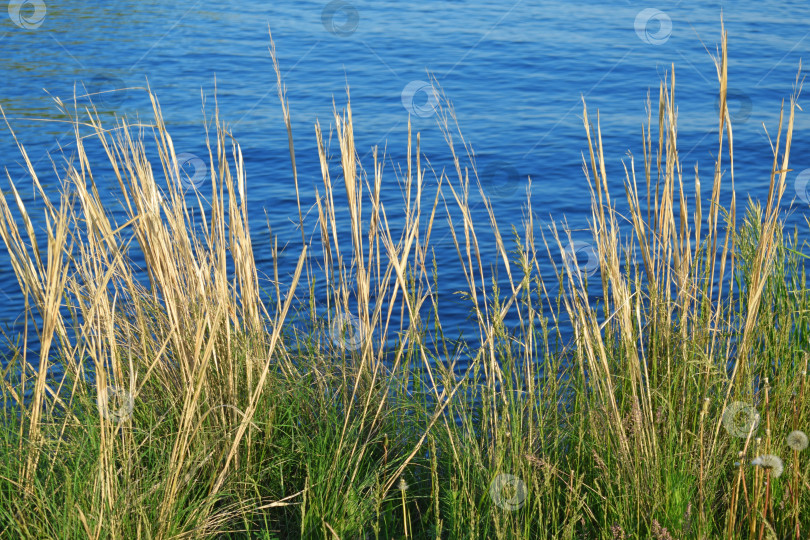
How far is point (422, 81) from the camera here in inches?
466

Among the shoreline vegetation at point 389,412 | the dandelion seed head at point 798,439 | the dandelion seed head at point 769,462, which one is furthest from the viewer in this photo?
the dandelion seed head at point 798,439

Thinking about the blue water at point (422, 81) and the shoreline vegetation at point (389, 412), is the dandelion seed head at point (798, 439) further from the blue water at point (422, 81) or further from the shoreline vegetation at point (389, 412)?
the blue water at point (422, 81)

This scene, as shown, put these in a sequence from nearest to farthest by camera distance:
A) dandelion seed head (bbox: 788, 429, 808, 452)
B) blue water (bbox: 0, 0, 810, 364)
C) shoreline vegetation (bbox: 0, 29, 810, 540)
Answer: shoreline vegetation (bbox: 0, 29, 810, 540) → dandelion seed head (bbox: 788, 429, 808, 452) → blue water (bbox: 0, 0, 810, 364)

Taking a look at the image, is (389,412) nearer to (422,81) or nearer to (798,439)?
(798,439)

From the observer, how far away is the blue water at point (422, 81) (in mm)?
8586

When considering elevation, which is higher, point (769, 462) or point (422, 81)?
point (422, 81)

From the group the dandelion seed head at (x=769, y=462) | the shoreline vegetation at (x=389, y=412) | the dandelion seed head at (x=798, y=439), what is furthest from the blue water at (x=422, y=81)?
the dandelion seed head at (x=769, y=462)

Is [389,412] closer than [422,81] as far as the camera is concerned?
Yes

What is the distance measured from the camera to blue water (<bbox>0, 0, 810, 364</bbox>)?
338 inches

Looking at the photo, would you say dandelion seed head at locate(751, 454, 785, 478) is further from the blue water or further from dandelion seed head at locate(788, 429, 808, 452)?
the blue water

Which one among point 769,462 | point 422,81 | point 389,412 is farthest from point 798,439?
point 422,81

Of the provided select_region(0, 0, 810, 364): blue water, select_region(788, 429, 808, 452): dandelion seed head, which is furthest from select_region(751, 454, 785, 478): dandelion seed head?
select_region(0, 0, 810, 364): blue water

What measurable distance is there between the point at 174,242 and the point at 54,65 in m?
11.6

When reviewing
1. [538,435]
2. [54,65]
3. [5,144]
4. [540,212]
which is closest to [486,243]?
[540,212]
